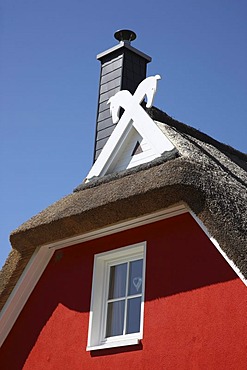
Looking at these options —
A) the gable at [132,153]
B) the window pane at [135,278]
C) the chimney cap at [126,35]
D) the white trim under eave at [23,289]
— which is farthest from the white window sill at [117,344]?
the chimney cap at [126,35]

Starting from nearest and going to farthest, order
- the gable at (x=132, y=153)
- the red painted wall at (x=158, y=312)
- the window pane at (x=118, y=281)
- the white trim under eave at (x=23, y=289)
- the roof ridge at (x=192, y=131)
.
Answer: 1. the red painted wall at (x=158, y=312)
2. the window pane at (x=118, y=281)
3. the gable at (x=132, y=153)
4. the white trim under eave at (x=23, y=289)
5. the roof ridge at (x=192, y=131)

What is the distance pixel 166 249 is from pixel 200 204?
760mm

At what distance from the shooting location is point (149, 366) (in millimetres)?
7145

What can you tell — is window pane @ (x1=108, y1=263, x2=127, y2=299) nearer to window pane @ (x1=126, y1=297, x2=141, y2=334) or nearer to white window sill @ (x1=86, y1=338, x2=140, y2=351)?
window pane @ (x1=126, y1=297, x2=141, y2=334)

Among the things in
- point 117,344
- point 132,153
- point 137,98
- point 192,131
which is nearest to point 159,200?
point 132,153

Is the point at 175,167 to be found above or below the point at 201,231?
above

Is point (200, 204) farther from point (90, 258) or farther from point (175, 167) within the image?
point (90, 258)

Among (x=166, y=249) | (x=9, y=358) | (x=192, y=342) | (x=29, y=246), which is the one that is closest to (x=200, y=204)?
(x=166, y=249)

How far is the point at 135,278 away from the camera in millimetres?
7922

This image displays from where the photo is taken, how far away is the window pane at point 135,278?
7.85 metres

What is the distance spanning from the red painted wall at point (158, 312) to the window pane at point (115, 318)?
255 millimetres

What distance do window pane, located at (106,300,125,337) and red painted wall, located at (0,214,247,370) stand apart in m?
0.26

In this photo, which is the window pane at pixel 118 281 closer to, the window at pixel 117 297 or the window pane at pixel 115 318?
the window at pixel 117 297

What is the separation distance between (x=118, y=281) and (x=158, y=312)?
95cm
